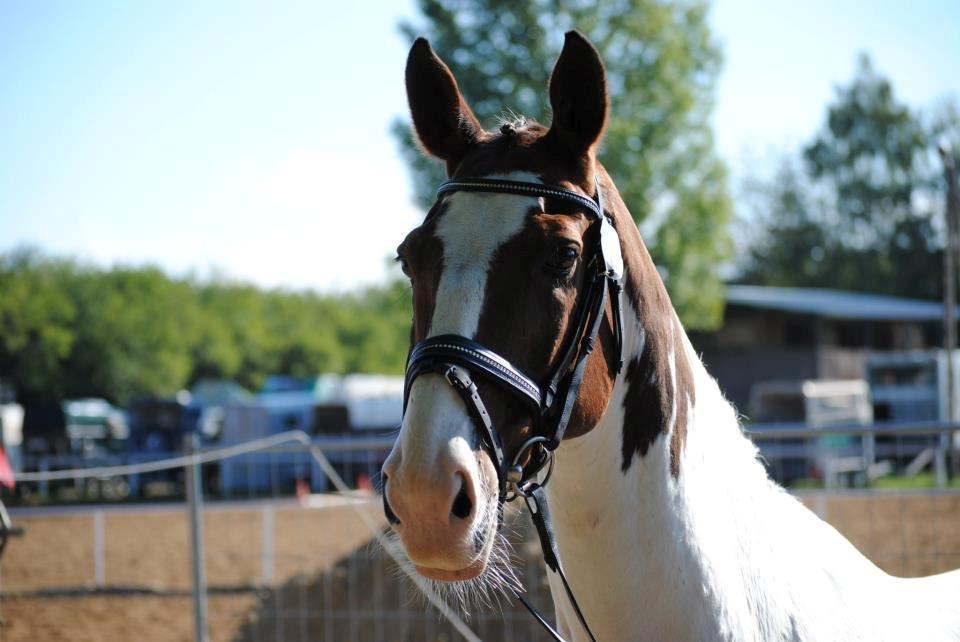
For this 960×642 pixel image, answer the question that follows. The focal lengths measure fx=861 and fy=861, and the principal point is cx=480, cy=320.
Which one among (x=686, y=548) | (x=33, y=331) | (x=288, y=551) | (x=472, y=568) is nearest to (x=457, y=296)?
(x=472, y=568)

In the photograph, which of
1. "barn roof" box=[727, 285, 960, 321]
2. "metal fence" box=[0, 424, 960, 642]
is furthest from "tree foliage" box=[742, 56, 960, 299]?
"metal fence" box=[0, 424, 960, 642]

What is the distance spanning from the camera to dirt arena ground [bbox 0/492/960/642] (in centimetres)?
621

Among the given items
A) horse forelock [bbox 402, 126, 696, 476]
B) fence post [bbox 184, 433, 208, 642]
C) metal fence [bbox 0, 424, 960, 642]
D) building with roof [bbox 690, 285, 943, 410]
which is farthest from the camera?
building with roof [bbox 690, 285, 943, 410]

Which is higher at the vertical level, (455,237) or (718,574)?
(455,237)

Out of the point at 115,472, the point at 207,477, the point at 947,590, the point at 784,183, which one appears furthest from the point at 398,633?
the point at 784,183

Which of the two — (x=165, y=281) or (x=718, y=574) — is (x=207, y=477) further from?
(x=165, y=281)

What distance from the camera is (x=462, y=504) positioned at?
169 cm

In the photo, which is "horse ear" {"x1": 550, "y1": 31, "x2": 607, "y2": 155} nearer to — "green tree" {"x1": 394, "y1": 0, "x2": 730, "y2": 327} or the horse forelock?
the horse forelock

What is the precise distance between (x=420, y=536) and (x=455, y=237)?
2.15 feet

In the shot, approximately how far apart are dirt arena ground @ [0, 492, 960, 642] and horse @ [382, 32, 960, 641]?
1.68m

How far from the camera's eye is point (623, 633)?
2.06m

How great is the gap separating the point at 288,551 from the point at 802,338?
86.9ft

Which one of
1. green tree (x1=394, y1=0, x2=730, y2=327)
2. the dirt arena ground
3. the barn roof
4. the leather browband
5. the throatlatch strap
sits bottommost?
the dirt arena ground

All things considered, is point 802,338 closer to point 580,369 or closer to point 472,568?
point 580,369
